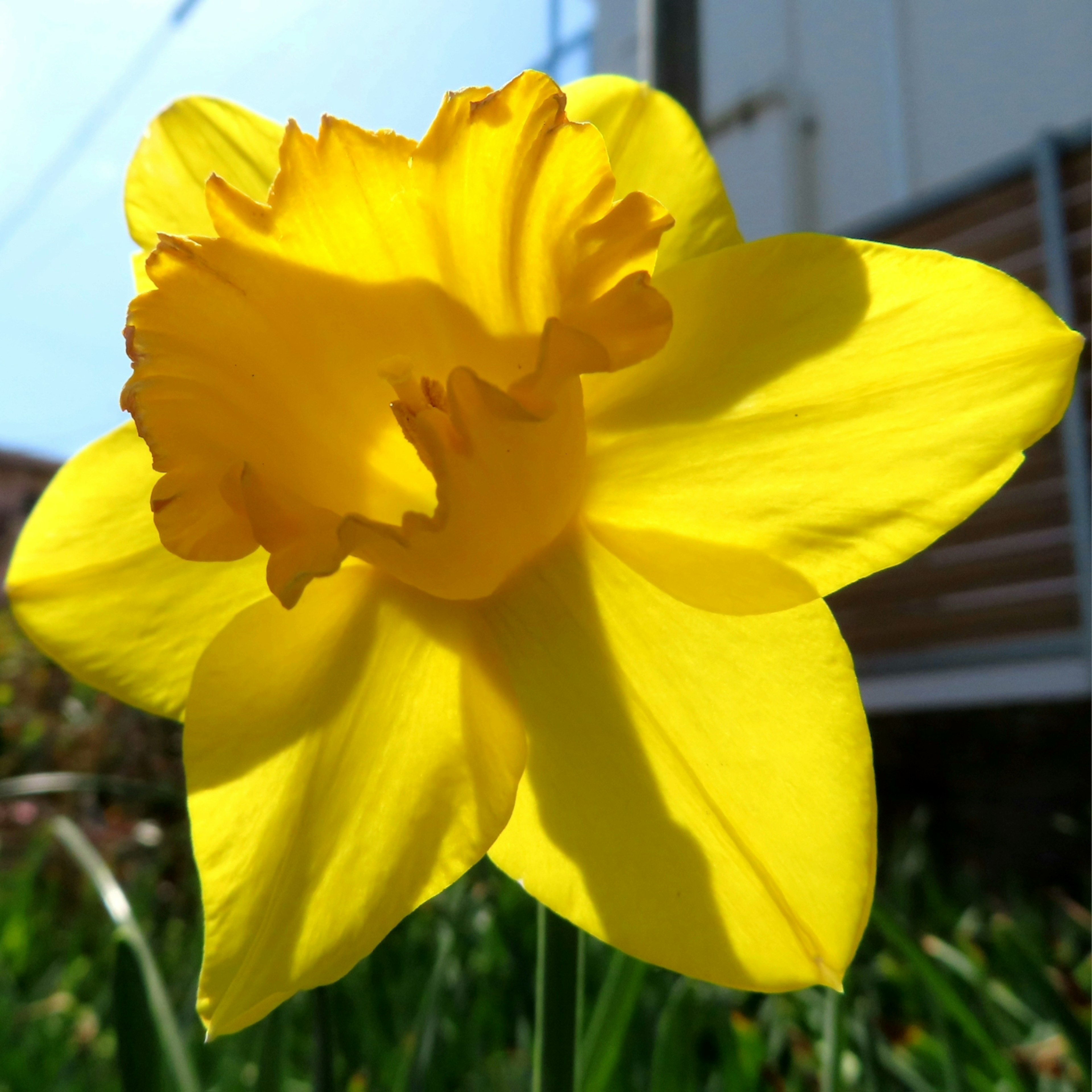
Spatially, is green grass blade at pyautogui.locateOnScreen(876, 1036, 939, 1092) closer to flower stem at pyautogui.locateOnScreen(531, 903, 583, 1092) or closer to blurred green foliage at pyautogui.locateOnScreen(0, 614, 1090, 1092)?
blurred green foliage at pyautogui.locateOnScreen(0, 614, 1090, 1092)

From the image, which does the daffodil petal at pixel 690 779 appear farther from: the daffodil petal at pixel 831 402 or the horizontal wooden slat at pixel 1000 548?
the horizontal wooden slat at pixel 1000 548

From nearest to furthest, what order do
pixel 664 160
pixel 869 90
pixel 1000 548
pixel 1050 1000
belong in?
pixel 664 160 < pixel 1050 1000 < pixel 1000 548 < pixel 869 90

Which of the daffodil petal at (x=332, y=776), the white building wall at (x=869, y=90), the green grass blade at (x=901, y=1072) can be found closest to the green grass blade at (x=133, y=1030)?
the daffodil petal at (x=332, y=776)

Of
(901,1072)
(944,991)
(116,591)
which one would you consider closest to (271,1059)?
(116,591)

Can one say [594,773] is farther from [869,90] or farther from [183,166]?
[869,90]

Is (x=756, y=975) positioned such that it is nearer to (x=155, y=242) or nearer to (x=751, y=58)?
(x=155, y=242)

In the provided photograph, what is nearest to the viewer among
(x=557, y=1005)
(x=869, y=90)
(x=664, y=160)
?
(x=557, y=1005)
